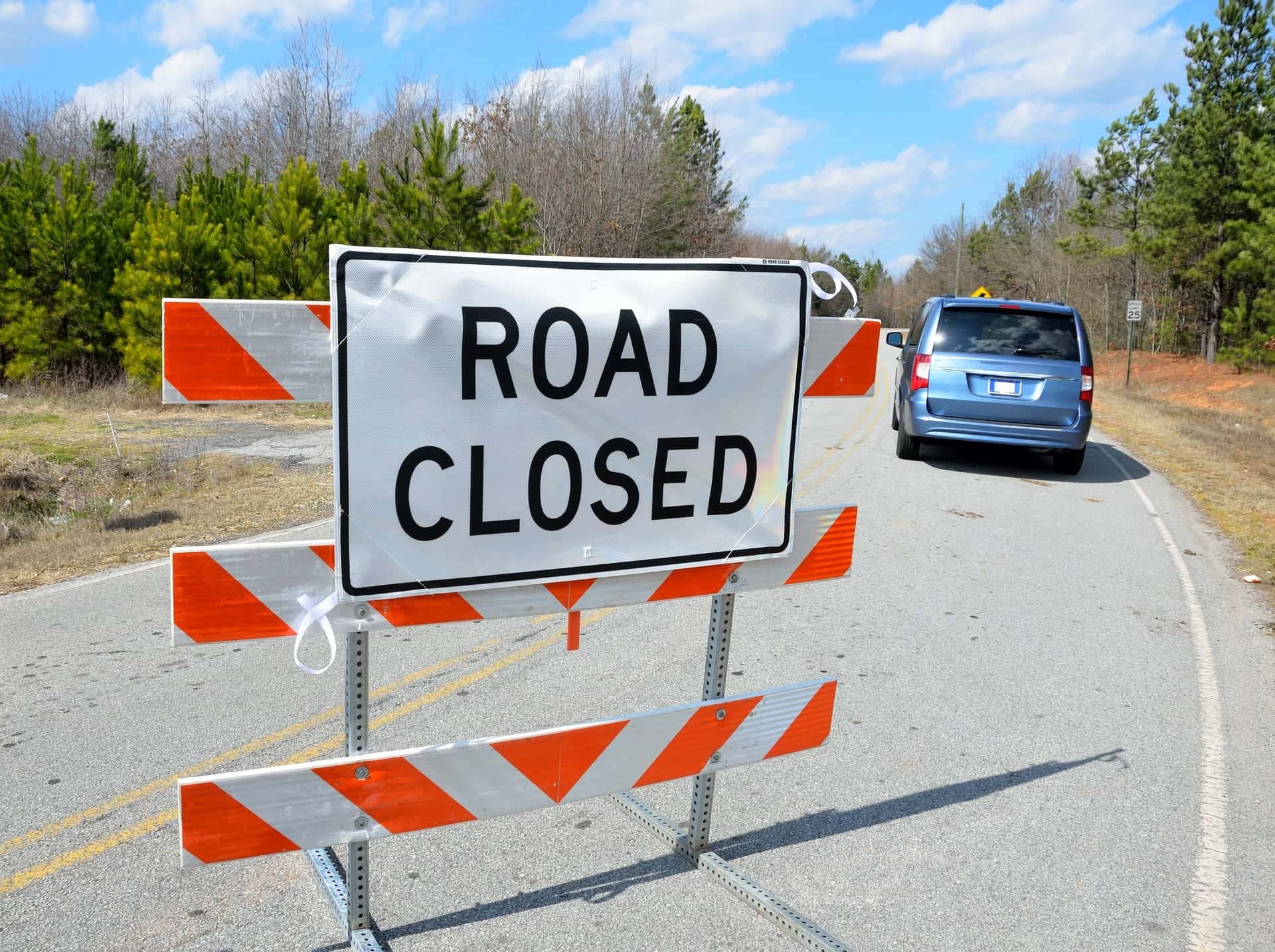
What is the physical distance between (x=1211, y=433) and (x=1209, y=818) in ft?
61.4

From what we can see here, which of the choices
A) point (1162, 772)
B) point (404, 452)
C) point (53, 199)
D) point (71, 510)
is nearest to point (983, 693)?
point (1162, 772)

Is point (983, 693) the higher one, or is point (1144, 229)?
point (1144, 229)

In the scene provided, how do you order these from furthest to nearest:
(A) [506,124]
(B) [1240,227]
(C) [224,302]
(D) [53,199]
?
(A) [506,124]
(B) [1240,227]
(D) [53,199]
(C) [224,302]

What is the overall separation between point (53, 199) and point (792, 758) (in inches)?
909

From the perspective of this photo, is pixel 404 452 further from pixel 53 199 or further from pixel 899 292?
pixel 899 292

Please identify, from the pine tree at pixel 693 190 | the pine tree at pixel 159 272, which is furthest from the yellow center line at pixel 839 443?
the pine tree at pixel 693 190

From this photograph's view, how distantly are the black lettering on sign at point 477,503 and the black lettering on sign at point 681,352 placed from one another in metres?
0.63

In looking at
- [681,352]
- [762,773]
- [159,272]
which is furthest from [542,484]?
[159,272]

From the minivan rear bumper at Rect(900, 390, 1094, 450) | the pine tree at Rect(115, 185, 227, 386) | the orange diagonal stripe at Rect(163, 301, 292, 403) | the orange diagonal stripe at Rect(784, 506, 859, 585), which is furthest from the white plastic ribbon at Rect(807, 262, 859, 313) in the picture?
the pine tree at Rect(115, 185, 227, 386)

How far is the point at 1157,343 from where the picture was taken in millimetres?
42625

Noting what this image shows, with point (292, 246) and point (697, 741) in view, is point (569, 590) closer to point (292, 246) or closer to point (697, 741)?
point (697, 741)

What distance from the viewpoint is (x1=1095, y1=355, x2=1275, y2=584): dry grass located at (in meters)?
10.8

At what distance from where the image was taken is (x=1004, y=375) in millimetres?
12133

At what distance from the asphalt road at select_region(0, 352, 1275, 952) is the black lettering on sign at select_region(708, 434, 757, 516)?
1312 millimetres
